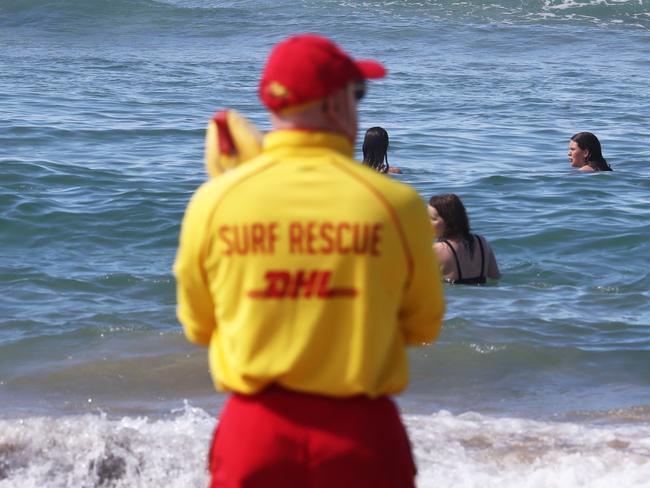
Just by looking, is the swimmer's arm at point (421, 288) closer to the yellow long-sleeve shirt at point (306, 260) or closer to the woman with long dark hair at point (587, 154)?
the yellow long-sleeve shirt at point (306, 260)

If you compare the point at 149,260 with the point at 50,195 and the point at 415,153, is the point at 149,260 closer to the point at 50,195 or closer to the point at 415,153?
the point at 50,195

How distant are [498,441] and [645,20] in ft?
87.3

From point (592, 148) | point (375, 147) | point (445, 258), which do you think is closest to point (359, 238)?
point (445, 258)

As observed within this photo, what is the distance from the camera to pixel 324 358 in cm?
286

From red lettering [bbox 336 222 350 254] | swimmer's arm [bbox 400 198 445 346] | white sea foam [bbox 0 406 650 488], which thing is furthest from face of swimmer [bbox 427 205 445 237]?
red lettering [bbox 336 222 350 254]

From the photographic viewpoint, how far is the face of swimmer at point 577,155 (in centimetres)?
1325

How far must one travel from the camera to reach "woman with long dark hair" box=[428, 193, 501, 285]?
28.8 feet

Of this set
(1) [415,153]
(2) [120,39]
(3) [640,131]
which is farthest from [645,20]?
(1) [415,153]

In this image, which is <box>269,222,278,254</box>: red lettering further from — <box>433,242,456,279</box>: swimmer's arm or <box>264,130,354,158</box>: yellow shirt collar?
<box>433,242,456,279</box>: swimmer's arm

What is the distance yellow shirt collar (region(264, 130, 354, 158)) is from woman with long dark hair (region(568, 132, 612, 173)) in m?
10.6

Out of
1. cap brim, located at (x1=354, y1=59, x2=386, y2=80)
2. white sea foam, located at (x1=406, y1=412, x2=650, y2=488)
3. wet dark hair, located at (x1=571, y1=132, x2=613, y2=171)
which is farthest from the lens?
wet dark hair, located at (x1=571, y1=132, x2=613, y2=171)

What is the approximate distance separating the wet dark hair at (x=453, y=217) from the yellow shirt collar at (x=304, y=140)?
5.82m

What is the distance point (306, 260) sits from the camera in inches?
112

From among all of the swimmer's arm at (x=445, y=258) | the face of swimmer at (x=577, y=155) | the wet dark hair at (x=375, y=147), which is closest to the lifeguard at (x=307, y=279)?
the swimmer's arm at (x=445, y=258)
